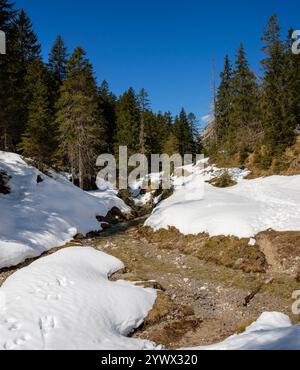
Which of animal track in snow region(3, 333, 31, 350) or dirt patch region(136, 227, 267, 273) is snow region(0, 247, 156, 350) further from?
dirt patch region(136, 227, 267, 273)

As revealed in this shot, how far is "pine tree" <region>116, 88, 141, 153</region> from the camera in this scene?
45.3m

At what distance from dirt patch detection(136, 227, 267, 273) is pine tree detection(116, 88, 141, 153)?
24.5 meters

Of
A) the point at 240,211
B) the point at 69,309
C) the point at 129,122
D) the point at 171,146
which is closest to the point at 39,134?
the point at 129,122

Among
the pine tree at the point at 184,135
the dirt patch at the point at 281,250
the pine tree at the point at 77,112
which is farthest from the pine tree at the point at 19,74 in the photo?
the pine tree at the point at 184,135

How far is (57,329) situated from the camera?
29.8 feet

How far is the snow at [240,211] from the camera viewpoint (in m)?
17.3

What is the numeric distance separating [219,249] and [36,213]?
38.9 feet

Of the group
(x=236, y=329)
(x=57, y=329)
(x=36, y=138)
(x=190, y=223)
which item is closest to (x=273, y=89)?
(x=190, y=223)

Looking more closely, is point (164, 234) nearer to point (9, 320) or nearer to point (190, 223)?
point (190, 223)

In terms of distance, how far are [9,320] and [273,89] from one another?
33563 mm

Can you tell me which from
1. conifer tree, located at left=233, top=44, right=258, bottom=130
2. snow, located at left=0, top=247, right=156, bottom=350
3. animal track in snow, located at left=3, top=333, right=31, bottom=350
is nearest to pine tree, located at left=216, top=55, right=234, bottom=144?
conifer tree, located at left=233, top=44, right=258, bottom=130

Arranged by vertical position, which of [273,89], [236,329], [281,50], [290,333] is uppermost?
[281,50]

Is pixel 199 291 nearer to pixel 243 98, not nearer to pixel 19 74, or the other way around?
pixel 19 74

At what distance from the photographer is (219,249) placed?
16.7 meters
